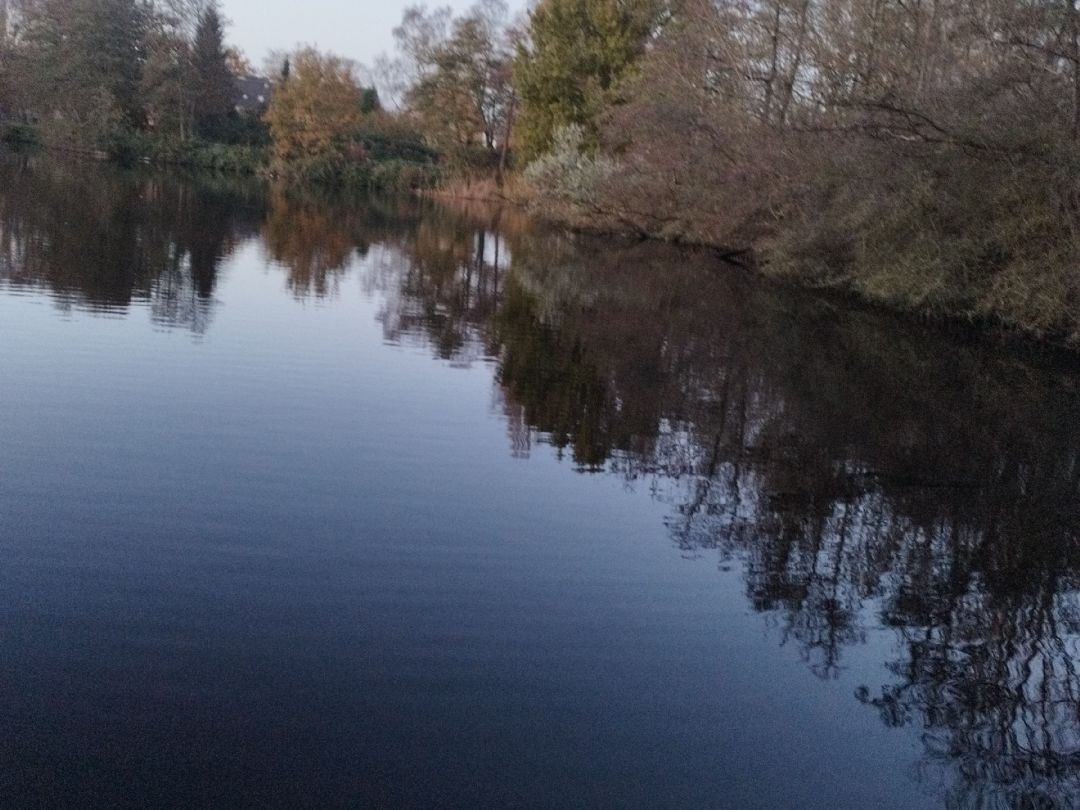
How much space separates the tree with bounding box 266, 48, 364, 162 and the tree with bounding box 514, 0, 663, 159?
20.5m

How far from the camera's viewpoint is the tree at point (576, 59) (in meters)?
42.3

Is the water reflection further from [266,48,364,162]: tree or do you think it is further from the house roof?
the house roof

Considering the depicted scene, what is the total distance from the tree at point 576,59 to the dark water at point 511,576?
30919 millimetres

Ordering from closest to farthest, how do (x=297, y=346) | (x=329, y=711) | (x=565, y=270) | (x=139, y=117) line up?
(x=329, y=711) < (x=297, y=346) < (x=565, y=270) < (x=139, y=117)

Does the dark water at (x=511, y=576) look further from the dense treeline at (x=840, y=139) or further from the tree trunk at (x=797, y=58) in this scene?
the tree trunk at (x=797, y=58)

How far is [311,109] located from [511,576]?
60980mm

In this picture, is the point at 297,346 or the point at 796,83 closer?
the point at 297,346

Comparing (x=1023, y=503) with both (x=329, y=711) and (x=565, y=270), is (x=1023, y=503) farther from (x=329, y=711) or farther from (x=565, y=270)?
(x=565, y=270)

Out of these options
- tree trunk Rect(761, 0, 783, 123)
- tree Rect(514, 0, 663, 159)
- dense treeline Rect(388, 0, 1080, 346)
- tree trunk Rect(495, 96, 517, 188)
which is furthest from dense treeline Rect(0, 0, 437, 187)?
tree trunk Rect(761, 0, 783, 123)

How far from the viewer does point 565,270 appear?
985 inches

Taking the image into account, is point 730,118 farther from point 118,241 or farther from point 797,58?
point 118,241

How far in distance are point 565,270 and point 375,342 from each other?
11.9m

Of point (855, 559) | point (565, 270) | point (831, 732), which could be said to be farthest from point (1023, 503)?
point (565, 270)

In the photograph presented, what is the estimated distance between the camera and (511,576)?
6.19m
